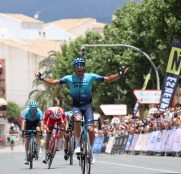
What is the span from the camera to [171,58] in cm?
4166

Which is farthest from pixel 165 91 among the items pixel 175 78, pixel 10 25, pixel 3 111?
pixel 10 25

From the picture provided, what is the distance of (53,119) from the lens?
80.4 feet

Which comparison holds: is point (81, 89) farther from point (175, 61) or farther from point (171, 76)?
point (171, 76)

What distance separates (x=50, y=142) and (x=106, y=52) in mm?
52019

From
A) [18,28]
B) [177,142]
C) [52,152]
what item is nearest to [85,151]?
[52,152]

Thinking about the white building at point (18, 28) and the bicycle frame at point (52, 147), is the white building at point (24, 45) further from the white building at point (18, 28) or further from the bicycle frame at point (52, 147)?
the bicycle frame at point (52, 147)

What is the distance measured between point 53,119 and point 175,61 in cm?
1786

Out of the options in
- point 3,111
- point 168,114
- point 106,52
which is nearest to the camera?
point 168,114

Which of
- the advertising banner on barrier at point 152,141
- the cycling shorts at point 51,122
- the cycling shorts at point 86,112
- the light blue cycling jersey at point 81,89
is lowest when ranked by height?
the advertising banner on barrier at point 152,141

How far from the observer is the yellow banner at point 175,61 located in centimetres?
4119

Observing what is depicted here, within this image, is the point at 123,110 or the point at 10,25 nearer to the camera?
the point at 123,110

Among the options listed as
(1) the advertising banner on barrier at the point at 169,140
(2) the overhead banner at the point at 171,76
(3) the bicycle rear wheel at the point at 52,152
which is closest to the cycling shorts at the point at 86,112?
(3) the bicycle rear wheel at the point at 52,152

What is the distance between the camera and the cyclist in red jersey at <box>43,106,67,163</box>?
2438 cm

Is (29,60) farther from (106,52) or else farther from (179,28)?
(179,28)
